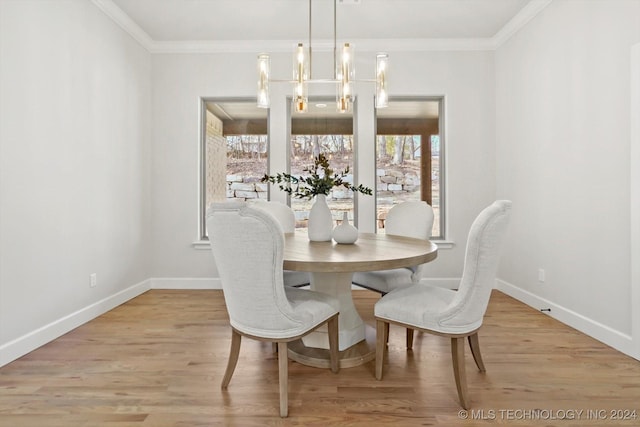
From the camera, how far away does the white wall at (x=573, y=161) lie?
2.43 metres

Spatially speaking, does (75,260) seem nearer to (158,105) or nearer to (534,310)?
(158,105)

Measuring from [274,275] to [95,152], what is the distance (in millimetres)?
2423

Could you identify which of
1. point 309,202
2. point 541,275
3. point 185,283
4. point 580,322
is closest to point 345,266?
point 580,322

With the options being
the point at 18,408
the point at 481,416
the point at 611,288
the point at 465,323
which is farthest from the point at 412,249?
the point at 18,408

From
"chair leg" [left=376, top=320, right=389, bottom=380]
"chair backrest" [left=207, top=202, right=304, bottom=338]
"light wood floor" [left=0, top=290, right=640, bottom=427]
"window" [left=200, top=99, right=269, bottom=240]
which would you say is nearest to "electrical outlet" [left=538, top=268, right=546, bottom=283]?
"light wood floor" [left=0, top=290, right=640, bottom=427]

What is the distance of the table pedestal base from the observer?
215 cm

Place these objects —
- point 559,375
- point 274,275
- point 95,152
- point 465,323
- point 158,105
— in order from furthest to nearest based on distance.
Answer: point 158,105, point 95,152, point 559,375, point 465,323, point 274,275

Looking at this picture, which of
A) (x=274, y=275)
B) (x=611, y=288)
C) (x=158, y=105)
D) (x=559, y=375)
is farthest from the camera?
(x=158, y=105)

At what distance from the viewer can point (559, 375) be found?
204 cm

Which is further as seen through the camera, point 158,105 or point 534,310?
point 158,105

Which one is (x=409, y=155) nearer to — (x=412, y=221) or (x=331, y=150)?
(x=331, y=150)

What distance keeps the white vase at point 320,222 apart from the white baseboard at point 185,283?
6.71 ft

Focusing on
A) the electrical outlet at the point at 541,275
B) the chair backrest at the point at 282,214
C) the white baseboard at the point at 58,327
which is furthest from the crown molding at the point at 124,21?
the electrical outlet at the point at 541,275

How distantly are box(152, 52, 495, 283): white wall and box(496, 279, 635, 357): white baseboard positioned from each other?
0.72m
